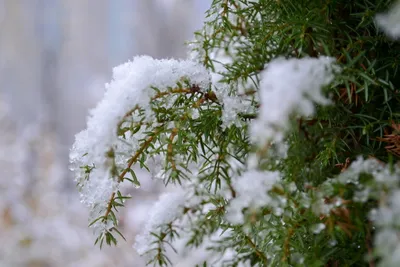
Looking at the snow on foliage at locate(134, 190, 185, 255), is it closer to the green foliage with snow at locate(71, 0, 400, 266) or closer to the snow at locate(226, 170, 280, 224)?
the green foliage with snow at locate(71, 0, 400, 266)

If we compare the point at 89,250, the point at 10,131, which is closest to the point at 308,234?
the point at 89,250

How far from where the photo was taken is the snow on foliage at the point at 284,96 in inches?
7.2

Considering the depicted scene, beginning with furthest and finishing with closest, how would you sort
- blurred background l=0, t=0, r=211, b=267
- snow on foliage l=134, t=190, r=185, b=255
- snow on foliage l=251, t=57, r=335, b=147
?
blurred background l=0, t=0, r=211, b=267, snow on foliage l=134, t=190, r=185, b=255, snow on foliage l=251, t=57, r=335, b=147

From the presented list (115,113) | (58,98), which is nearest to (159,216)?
(115,113)

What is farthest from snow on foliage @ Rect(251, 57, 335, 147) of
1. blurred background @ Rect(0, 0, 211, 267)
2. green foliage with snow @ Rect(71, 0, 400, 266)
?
blurred background @ Rect(0, 0, 211, 267)

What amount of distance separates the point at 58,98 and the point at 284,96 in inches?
219

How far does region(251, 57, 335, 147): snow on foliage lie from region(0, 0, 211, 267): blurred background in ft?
5.33

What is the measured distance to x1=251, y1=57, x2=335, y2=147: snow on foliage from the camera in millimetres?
183

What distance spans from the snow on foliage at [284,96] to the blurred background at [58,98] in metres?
1.62

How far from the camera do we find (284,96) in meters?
0.19

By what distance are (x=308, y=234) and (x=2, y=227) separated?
1988mm

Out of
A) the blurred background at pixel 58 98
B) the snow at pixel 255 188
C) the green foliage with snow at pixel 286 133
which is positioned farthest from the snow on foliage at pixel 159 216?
the blurred background at pixel 58 98

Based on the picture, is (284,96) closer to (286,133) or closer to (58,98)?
(286,133)

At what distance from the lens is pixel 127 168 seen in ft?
0.95
